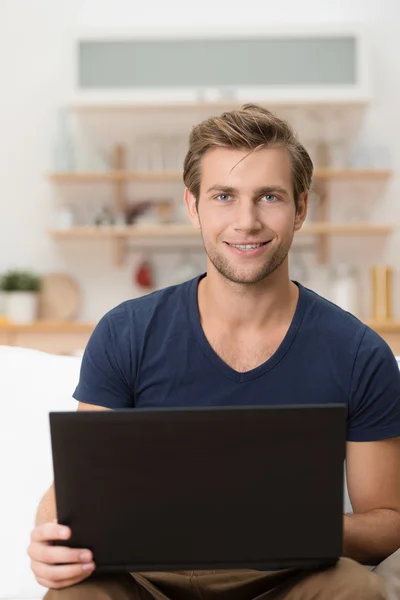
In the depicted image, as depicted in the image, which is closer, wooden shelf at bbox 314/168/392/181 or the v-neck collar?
the v-neck collar

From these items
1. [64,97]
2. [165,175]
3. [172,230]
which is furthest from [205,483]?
[64,97]

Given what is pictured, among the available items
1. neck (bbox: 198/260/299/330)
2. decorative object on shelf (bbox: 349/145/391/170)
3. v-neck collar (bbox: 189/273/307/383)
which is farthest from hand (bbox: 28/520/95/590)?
decorative object on shelf (bbox: 349/145/391/170)

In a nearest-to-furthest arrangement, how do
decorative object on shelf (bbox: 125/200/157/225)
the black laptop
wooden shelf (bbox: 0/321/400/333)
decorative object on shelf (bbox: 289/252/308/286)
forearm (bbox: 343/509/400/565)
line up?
the black laptop, forearm (bbox: 343/509/400/565), wooden shelf (bbox: 0/321/400/333), decorative object on shelf (bbox: 289/252/308/286), decorative object on shelf (bbox: 125/200/157/225)

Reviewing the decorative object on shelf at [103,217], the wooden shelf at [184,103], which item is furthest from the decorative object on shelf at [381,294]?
the decorative object on shelf at [103,217]

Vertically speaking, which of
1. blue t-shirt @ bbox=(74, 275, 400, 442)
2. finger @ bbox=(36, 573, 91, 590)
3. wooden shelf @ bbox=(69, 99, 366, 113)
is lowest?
finger @ bbox=(36, 573, 91, 590)

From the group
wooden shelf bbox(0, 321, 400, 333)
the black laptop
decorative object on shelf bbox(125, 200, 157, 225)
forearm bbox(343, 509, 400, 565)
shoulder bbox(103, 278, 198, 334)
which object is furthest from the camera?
decorative object on shelf bbox(125, 200, 157, 225)

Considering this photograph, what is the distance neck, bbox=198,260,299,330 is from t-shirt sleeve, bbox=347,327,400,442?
0.58 feet

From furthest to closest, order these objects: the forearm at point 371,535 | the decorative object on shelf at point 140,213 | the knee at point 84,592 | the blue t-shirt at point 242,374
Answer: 1. the decorative object on shelf at point 140,213
2. the blue t-shirt at point 242,374
3. the forearm at point 371,535
4. the knee at point 84,592

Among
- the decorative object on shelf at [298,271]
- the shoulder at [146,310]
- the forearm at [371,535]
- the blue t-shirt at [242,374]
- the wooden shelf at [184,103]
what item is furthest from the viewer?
the decorative object on shelf at [298,271]

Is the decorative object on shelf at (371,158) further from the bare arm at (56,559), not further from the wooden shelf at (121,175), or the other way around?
the bare arm at (56,559)

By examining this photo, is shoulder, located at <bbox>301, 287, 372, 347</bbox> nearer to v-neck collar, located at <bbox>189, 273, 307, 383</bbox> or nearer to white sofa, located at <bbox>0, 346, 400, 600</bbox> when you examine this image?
v-neck collar, located at <bbox>189, 273, 307, 383</bbox>

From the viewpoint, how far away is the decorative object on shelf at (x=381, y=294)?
470 centimetres

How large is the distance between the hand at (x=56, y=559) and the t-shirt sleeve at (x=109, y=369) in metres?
0.34

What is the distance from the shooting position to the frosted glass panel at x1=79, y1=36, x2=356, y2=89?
15.4ft
